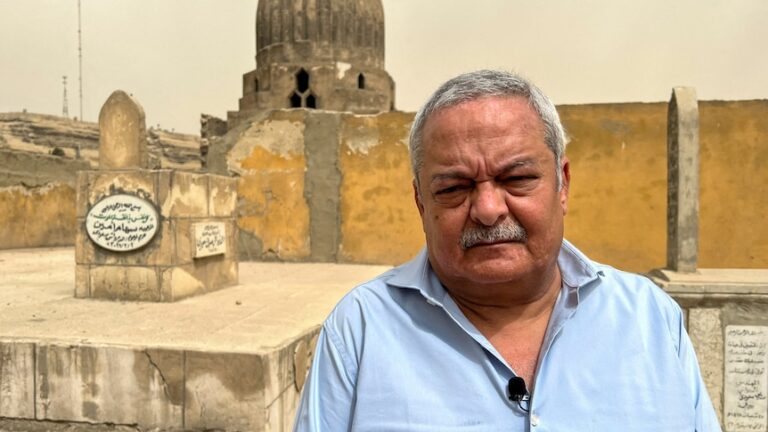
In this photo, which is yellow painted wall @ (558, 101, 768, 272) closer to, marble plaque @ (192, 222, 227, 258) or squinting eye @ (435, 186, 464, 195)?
marble plaque @ (192, 222, 227, 258)

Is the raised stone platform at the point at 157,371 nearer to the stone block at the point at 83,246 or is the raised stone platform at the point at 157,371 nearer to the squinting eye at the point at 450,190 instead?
the stone block at the point at 83,246

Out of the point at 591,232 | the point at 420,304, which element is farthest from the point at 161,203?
the point at 591,232

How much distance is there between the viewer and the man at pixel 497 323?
1.17 m

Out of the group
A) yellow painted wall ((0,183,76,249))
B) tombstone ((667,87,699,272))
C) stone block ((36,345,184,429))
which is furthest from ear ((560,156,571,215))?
yellow painted wall ((0,183,76,249))

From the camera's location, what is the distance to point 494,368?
1.21 metres

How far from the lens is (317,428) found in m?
1.22

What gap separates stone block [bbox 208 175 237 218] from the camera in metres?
5.16

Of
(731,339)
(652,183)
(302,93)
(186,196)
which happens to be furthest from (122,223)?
(302,93)

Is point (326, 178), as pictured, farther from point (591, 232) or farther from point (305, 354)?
point (305, 354)

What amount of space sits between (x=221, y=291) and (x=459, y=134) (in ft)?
14.1

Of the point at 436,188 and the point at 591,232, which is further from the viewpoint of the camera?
the point at 591,232

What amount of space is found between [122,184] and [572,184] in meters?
5.73

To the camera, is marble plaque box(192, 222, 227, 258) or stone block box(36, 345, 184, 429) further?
marble plaque box(192, 222, 227, 258)

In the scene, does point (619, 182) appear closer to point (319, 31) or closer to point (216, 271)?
point (216, 271)
